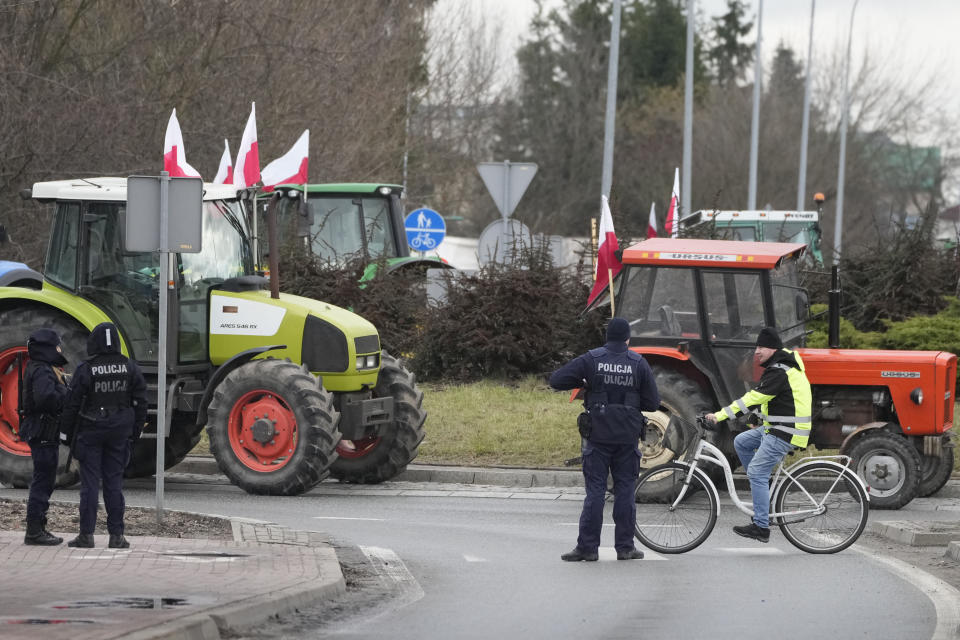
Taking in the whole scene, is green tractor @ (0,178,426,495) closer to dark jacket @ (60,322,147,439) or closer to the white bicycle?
dark jacket @ (60,322,147,439)

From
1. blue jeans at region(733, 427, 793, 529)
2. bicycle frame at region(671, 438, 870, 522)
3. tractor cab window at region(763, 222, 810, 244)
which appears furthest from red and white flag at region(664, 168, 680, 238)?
tractor cab window at region(763, 222, 810, 244)

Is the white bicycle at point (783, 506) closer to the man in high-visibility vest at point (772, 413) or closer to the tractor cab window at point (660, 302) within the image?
the man in high-visibility vest at point (772, 413)

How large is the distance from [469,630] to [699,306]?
668cm

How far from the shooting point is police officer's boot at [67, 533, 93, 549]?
10938 millimetres

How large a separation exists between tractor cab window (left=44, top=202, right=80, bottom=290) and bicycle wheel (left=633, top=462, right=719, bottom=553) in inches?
234

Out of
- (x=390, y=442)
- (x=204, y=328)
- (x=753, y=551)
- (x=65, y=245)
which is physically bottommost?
(x=753, y=551)

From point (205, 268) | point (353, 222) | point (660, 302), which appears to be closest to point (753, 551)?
point (660, 302)

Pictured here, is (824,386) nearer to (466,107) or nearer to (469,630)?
(469,630)

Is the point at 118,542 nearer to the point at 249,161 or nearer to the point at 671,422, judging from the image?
the point at 671,422

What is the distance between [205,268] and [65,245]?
128 cm

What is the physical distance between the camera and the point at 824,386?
569 inches

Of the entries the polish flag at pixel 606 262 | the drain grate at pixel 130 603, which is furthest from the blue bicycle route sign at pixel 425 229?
the drain grate at pixel 130 603

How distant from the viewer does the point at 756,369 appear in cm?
1441

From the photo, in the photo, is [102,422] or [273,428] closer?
[102,422]
